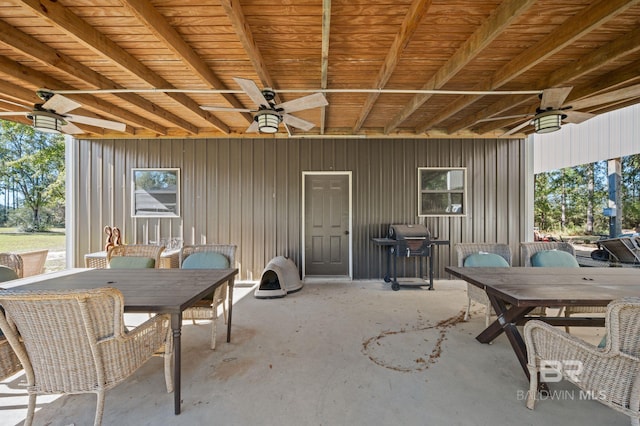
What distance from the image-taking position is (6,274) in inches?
91.9

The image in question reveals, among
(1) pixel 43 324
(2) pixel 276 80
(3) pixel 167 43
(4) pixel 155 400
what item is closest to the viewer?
(1) pixel 43 324

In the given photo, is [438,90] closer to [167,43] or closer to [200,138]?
[167,43]

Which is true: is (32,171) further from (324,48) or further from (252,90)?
(324,48)

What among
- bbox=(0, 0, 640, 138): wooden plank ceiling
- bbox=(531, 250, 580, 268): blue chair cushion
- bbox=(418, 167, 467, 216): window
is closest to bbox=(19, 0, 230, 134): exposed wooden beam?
bbox=(0, 0, 640, 138): wooden plank ceiling

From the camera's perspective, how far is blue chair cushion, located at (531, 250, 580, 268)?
118 inches

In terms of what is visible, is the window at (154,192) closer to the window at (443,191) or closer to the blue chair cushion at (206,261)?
the blue chair cushion at (206,261)

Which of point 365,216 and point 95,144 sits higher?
point 95,144

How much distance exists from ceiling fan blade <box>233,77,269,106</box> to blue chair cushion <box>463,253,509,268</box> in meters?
2.83

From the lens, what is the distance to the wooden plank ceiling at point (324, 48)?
196 centimetres

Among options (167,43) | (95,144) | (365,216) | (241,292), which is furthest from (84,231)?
(365,216)

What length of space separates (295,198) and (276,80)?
7.71 feet

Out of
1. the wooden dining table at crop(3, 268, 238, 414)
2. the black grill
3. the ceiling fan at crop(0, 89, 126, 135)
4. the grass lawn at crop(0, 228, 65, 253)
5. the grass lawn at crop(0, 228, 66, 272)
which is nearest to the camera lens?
the wooden dining table at crop(3, 268, 238, 414)

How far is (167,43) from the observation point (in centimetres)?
216

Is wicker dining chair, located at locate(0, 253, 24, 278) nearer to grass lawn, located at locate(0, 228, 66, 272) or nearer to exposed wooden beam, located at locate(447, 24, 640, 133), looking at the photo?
grass lawn, located at locate(0, 228, 66, 272)
